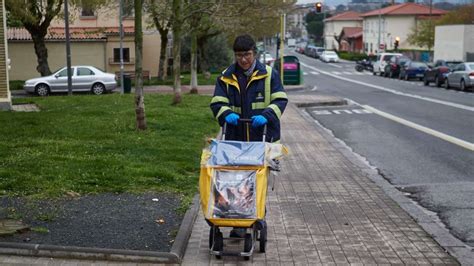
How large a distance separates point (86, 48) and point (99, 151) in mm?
36186

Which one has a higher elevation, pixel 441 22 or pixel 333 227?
pixel 441 22

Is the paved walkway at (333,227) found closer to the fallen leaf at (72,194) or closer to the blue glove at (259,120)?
the blue glove at (259,120)

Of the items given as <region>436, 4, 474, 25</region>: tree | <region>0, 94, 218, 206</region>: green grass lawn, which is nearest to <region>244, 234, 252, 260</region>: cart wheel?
<region>0, 94, 218, 206</region>: green grass lawn

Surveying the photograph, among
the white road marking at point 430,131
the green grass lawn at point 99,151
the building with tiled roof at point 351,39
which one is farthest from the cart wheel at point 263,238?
the building with tiled roof at point 351,39

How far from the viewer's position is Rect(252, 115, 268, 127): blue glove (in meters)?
6.20

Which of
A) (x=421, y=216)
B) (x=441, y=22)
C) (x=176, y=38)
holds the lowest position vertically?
(x=421, y=216)

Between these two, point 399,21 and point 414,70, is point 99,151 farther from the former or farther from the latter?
point 399,21

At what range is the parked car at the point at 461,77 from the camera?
35.6 metres

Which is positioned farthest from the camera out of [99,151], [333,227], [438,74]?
[438,74]

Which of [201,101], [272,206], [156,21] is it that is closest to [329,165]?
[272,206]

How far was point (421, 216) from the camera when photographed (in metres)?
8.02

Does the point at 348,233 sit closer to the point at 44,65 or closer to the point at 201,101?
the point at 201,101

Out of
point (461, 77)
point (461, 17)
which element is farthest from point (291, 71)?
point (461, 17)

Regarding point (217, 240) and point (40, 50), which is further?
point (40, 50)
